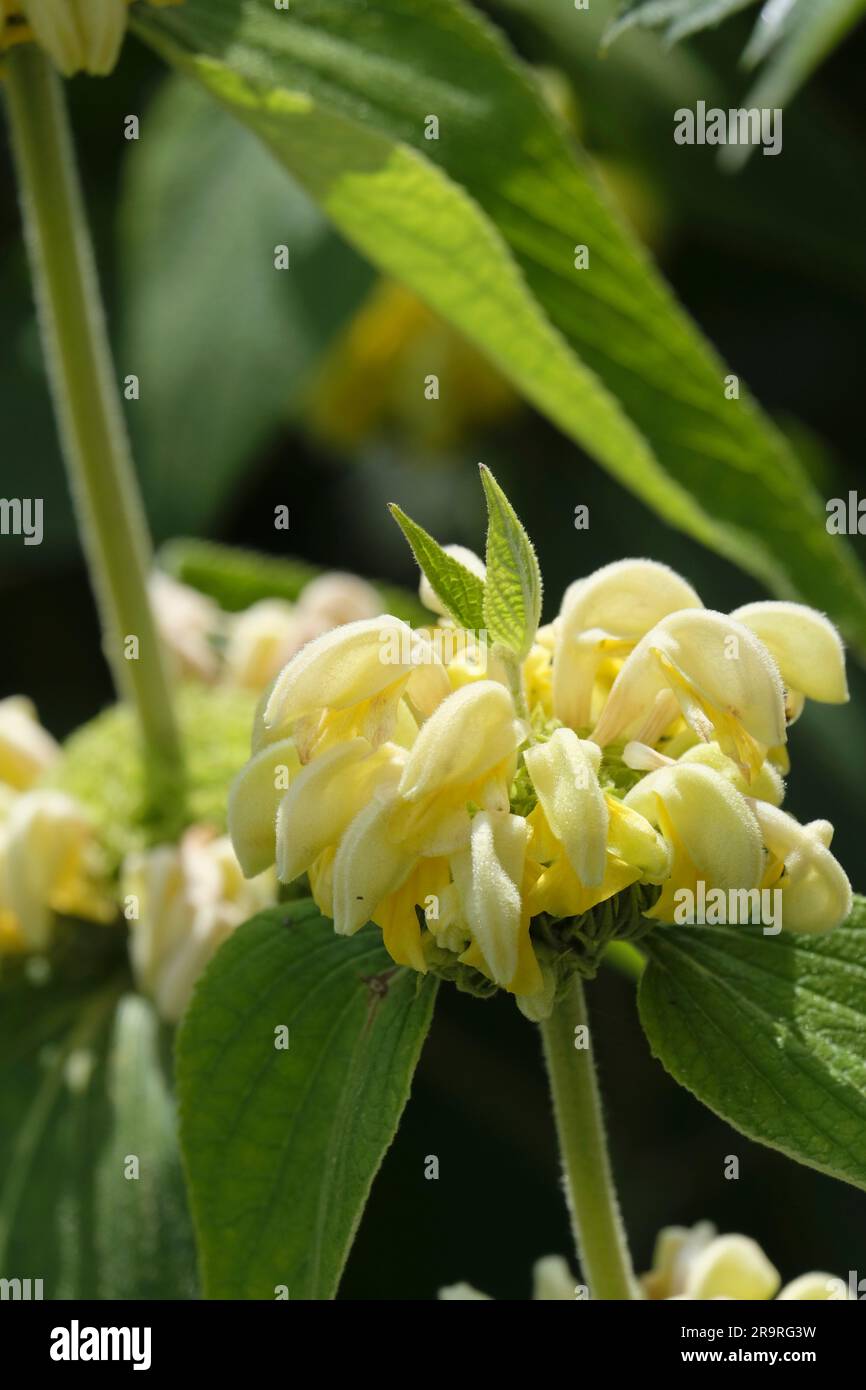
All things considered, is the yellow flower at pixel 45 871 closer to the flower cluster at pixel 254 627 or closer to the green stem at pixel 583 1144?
the flower cluster at pixel 254 627

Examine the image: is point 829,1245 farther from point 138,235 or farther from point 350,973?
point 138,235

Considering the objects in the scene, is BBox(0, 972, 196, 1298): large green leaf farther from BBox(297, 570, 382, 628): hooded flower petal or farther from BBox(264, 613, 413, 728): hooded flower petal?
BBox(264, 613, 413, 728): hooded flower petal

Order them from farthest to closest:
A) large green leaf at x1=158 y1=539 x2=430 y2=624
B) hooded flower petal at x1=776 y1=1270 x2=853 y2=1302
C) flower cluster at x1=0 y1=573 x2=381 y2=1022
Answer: large green leaf at x1=158 y1=539 x2=430 y2=624, flower cluster at x1=0 y1=573 x2=381 y2=1022, hooded flower petal at x1=776 y1=1270 x2=853 y2=1302

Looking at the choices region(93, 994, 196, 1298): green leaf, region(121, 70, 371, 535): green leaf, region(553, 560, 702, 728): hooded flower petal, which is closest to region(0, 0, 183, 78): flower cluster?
region(553, 560, 702, 728): hooded flower petal

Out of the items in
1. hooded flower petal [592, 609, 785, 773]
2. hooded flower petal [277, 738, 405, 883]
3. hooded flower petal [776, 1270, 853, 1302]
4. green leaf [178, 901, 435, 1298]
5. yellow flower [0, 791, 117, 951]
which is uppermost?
yellow flower [0, 791, 117, 951]

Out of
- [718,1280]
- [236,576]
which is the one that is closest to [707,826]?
[718,1280]
